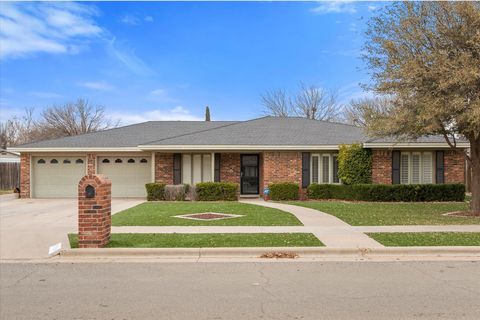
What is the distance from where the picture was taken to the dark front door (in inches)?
855

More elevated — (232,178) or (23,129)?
(23,129)

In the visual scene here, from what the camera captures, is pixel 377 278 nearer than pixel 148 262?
Yes

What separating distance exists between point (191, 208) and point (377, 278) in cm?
976

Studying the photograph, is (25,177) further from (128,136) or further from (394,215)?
(394,215)

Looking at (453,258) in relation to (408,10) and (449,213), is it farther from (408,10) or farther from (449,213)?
(408,10)

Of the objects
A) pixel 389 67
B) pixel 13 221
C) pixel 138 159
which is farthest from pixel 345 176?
pixel 13 221

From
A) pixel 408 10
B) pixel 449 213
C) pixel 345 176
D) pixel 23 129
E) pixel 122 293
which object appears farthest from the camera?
pixel 23 129

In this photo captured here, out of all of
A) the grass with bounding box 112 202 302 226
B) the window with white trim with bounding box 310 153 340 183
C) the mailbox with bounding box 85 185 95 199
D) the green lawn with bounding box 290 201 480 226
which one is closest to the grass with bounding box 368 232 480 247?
the green lawn with bounding box 290 201 480 226

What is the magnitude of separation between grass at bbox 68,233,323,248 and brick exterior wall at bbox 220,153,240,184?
11626mm

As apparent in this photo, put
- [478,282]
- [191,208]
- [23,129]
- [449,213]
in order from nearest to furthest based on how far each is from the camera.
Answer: [478,282]
[449,213]
[191,208]
[23,129]

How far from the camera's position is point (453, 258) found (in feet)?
25.8

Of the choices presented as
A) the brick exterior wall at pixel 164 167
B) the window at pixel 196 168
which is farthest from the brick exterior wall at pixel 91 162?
the window at pixel 196 168

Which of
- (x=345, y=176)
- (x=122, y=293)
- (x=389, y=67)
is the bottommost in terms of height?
(x=122, y=293)

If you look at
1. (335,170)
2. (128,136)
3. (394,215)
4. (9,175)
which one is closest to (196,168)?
(128,136)
